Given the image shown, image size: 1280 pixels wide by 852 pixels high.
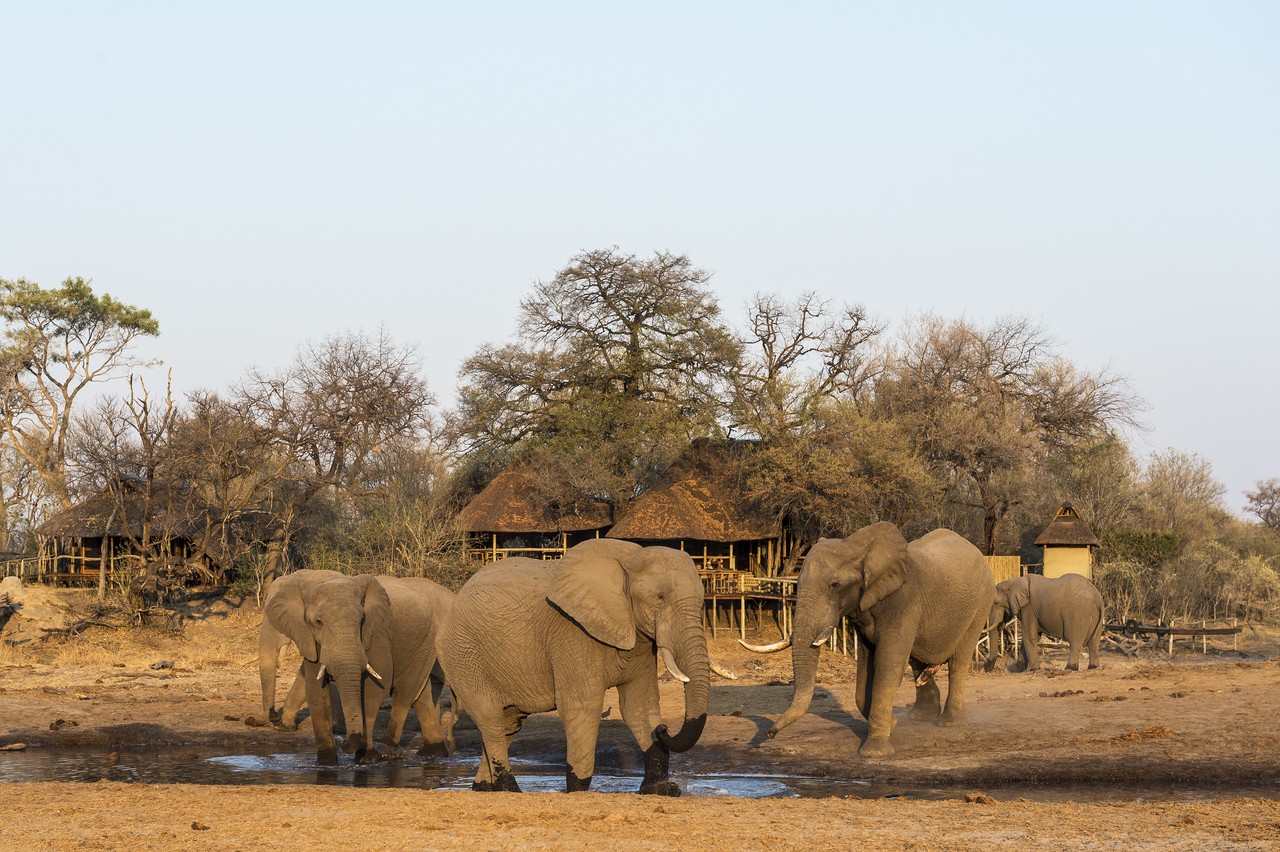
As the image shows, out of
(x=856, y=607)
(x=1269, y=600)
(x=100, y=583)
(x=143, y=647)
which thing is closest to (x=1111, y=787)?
(x=856, y=607)

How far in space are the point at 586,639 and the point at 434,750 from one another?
667 centimetres

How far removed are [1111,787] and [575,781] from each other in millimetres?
6224

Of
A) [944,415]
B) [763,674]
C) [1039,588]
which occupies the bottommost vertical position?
[763,674]

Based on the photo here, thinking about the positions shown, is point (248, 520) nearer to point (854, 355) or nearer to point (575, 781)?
point (854, 355)

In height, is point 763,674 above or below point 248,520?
below

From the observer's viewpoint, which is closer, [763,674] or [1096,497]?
[763,674]

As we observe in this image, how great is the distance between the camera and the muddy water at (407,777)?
581 inches

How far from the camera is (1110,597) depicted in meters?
45.3

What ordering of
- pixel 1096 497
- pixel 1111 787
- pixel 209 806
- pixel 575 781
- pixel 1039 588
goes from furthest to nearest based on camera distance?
pixel 1096 497 → pixel 1039 588 → pixel 1111 787 → pixel 575 781 → pixel 209 806

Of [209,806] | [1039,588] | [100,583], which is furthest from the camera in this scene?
[100,583]

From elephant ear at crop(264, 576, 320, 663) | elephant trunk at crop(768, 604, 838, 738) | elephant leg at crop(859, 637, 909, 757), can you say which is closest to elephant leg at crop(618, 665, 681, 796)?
elephant trunk at crop(768, 604, 838, 738)

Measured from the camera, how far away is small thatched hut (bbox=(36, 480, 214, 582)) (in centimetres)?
4122

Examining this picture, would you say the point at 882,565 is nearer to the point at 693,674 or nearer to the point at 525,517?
the point at 693,674

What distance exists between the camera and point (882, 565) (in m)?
15.9
